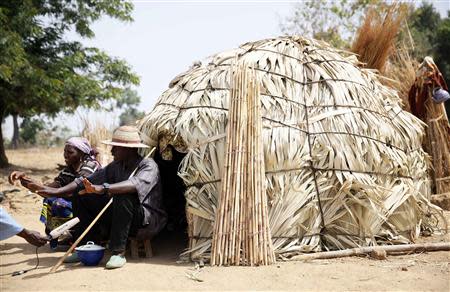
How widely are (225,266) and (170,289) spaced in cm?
65

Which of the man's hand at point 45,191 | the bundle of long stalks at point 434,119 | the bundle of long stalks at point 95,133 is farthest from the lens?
the bundle of long stalks at point 95,133

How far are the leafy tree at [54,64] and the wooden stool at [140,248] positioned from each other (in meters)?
6.90

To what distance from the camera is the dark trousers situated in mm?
3910

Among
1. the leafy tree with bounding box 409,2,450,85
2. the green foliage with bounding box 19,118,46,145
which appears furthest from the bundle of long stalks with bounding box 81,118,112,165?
the green foliage with bounding box 19,118,46,145

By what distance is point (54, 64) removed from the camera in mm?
11586

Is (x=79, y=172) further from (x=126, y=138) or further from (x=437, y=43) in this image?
(x=437, y=43)

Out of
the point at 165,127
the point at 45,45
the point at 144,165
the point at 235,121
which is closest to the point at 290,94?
the point at 235,121

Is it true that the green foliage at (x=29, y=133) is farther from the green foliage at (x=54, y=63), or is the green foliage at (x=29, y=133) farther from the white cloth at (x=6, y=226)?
the white cloth at (x=6, y=226)

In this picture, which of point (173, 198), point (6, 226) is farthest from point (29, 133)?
point (6, 226)

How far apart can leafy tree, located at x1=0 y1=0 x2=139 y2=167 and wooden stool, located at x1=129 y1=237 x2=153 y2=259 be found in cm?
690

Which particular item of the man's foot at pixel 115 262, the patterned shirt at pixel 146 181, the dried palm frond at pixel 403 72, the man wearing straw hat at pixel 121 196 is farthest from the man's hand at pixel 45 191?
the dried palm frond at pixel 403 72

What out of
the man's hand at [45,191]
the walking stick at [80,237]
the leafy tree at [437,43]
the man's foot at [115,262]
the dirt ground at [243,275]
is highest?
the leafy tree at [437,43]

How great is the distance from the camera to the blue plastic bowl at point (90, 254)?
3.92 meters

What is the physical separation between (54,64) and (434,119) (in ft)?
28.6
